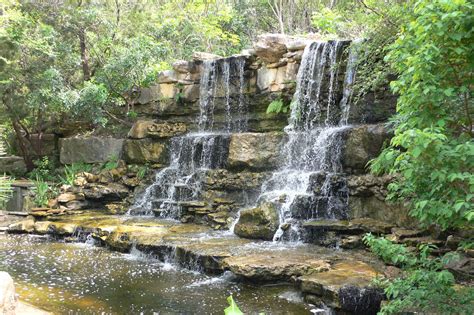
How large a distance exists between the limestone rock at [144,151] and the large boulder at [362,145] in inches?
242

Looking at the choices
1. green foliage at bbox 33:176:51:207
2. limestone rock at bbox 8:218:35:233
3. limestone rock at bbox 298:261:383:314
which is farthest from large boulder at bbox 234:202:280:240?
green foliage at bbox 33:176:51:207

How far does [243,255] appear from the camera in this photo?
7.52m

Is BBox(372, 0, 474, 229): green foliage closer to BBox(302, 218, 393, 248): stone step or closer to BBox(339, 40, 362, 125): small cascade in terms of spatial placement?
BBox(302, 218, 393, 248): stone step

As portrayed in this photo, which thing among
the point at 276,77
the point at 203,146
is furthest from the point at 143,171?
the point at 276,77

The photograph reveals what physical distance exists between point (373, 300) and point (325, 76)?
7453 mm

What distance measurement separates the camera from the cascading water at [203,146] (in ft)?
39.2

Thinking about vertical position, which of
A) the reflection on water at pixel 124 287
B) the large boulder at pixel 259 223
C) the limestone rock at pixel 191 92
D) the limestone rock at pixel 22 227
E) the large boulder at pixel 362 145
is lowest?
the limestone rock at pixel 22 227

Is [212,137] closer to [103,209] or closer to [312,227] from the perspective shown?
[103,209]

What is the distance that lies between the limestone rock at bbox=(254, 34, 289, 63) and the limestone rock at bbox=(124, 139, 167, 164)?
13.7ft

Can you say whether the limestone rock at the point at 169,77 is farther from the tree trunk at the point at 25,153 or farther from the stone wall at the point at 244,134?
the tree trunk at the point at 25,153

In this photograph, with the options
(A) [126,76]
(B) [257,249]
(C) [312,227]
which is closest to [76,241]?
(B) [257,249]

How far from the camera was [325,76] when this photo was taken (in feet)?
39.1

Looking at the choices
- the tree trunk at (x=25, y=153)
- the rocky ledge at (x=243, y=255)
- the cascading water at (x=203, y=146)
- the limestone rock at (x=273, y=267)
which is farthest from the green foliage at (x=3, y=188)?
the limestone rock at (x=273, y=267)

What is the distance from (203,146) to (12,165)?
293 inches
